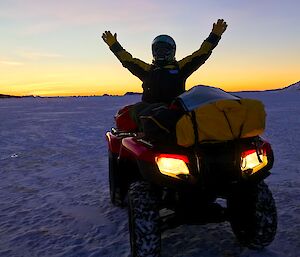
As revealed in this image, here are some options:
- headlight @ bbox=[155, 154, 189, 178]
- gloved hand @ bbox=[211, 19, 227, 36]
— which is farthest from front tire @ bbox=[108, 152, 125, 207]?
gloved hand @ bbox=[211, 19, 227, 36]

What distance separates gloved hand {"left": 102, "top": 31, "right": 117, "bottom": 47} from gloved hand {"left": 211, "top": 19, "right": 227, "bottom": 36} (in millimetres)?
1154

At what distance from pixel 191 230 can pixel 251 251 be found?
78 centimetres

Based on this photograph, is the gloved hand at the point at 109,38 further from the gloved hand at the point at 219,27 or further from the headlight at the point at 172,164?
the headlight at the point at 172,164

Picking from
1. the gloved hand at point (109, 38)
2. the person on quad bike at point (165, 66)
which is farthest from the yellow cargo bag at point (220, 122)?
the gloved hand at point (109, 38)

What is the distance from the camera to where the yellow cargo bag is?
3.02m

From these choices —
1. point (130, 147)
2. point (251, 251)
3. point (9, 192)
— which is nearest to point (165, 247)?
point (251, 251)

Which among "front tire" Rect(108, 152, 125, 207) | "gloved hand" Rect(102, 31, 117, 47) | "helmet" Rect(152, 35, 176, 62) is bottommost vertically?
"front tire" Rect(108, 152, 125, 207)

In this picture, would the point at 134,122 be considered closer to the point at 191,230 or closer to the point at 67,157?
the point at 191,230

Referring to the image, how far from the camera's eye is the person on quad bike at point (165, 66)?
439 centimetres

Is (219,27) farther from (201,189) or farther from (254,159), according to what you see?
(201,189)

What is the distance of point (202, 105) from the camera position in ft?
10.2

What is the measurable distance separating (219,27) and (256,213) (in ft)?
7.51

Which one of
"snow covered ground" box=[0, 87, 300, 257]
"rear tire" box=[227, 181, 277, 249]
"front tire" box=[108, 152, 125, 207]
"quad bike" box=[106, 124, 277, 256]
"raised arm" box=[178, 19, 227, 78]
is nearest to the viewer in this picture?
"quad bike" box=[106, 124, 277, 256]

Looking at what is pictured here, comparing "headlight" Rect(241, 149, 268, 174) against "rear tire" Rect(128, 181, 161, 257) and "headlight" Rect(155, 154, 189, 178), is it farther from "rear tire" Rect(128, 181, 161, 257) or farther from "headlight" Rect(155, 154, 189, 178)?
"rear tire" Rect(128, 181, 161, 257)
